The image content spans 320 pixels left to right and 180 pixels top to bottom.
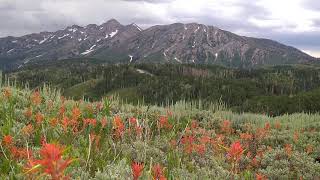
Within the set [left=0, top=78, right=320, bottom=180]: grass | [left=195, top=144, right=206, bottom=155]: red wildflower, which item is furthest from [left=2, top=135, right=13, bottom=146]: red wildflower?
[left=195, top=144, right=206, bottom=155]: red wildflower

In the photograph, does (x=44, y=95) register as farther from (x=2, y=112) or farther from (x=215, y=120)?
(x=215, y=120)

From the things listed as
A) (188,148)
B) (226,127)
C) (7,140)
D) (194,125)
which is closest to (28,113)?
(188,148)

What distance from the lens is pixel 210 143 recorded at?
8734 millimetres

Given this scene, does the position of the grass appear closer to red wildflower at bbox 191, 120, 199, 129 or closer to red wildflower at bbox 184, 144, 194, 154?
red wildflower at bbox 184, 144, 194, 154

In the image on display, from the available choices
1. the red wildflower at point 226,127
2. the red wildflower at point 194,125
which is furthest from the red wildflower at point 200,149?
the red wildflower at point 226,127

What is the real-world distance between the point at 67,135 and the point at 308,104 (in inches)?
5261

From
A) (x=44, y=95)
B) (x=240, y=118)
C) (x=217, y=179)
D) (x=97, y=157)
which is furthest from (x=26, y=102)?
(x=240, y=118)

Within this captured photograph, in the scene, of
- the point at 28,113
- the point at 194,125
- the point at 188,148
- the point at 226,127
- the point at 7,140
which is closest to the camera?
the point at 7,140

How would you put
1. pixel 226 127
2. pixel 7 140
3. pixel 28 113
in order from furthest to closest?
pixel 226 127 → pixel 28 113 → pixel 7 140

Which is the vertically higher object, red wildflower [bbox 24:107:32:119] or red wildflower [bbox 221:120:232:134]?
red wildflower [bbox 24:107:32:119]

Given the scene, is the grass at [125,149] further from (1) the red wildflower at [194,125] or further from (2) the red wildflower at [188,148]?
(1) the red wildflower at [194,125]

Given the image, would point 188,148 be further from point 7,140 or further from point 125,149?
point 7,140

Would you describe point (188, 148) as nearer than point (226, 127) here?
Yes

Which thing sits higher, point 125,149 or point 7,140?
point 7,140
